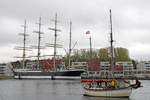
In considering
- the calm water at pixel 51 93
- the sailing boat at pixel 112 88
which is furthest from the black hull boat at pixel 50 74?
the sailing boat at pixel 112 88

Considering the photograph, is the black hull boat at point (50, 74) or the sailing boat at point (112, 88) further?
the black hull boat at point (50, 74)

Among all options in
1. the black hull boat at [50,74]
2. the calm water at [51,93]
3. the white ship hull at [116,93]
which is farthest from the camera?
the black hull boat at [50,74]

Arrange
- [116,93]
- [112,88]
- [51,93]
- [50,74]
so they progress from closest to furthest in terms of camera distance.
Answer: [116,93] < [112,88] < [51,93] < [50,74]

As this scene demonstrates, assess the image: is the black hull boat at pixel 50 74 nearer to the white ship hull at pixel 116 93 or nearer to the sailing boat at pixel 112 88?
the sailing boat at pixel 112 88

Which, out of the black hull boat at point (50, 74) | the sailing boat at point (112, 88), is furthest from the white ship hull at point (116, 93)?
the black hull boat at point (50, 74)

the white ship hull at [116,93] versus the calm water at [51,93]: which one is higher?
the white ship hull at [116,93]

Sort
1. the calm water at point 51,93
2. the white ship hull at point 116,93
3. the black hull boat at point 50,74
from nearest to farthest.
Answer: the white ship hull at point 116,93 → the calm water at point 51,93 → the black hull boat at point 50,74

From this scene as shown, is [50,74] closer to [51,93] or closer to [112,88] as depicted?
[51,93]

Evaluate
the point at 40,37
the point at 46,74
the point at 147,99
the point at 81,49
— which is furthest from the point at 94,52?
the point at 147,99

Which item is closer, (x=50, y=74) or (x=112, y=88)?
(x=112, y=88)

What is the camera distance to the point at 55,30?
132125mm

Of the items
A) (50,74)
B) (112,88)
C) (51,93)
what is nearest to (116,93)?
(112,88)

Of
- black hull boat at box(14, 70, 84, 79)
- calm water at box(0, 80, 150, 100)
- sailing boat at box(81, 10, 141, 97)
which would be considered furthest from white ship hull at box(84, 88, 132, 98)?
black hull boat at box(14, 70, 84, 79)

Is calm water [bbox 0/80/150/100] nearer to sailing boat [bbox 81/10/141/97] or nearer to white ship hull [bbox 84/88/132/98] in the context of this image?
white ship hull [bbox 84/88/132/98]
